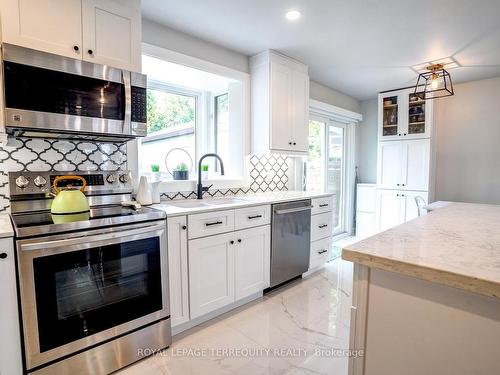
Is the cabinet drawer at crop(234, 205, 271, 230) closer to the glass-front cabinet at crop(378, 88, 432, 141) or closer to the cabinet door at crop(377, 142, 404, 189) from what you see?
the cabinet door at crop(377, 142, 404, 189)

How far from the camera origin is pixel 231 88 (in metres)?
3.06

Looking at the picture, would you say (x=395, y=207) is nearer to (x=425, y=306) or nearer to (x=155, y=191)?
(x=155, y=191)

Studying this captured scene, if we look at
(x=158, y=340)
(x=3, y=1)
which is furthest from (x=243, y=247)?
(x=3, y=1)

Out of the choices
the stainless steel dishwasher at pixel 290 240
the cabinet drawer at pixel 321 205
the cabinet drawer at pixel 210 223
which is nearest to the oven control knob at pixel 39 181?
the cabinet drawer at pixel 210 223

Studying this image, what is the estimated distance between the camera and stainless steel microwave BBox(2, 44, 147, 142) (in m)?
1.45

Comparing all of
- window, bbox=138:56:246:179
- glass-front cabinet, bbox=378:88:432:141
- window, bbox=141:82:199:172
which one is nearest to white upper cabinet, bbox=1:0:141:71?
window, bbox=138:56:246:179

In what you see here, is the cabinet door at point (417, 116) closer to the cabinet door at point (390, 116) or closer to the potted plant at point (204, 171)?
the cabinet door at point (390, 116)

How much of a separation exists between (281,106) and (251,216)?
4.38 ft

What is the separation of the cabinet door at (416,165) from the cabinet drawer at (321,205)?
1.62 meters

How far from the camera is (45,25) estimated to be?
1598 mm

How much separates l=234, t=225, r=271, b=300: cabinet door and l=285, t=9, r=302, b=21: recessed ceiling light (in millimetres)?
1745

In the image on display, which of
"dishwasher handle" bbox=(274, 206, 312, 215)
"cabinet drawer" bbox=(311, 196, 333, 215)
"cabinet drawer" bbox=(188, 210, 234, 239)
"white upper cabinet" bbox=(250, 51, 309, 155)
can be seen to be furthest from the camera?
"cabinet drawer" bbox=(311, 196, 333, 215)

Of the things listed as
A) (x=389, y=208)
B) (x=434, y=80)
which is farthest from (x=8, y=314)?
(x=389, y=208)

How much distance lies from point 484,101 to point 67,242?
502 cm
